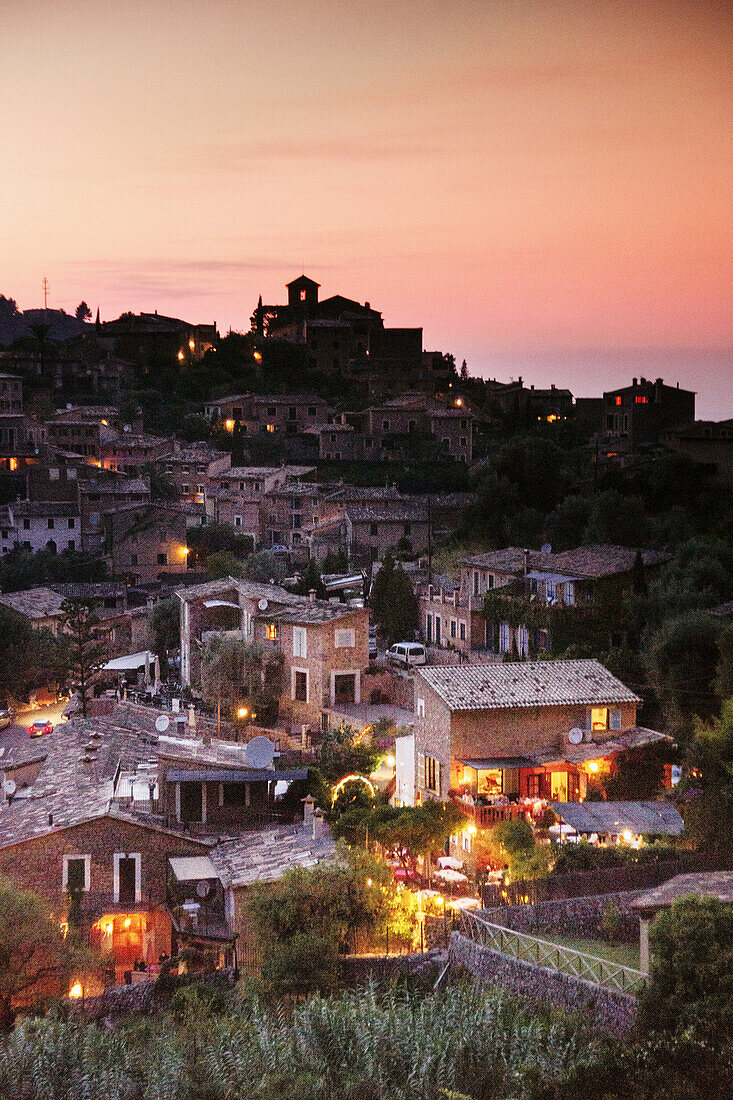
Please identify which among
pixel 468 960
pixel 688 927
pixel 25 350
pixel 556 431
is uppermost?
pixel 25 350

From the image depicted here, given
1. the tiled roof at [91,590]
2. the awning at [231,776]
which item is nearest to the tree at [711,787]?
the awning at [231,776]

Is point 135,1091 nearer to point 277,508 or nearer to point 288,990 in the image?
point 288,990

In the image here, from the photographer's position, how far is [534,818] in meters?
19.5

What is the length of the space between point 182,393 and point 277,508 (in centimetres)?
1749

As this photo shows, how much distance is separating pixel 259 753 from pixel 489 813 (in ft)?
12.6

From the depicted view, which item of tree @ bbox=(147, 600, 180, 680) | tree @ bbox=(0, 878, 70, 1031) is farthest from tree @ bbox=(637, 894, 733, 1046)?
tree @ bbox=(147, 600, 180, 680)

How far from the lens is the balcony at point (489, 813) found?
63.4 feet

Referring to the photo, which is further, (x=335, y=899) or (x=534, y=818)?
(x=534, y=818)

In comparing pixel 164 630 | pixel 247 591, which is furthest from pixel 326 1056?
pixel 164 630

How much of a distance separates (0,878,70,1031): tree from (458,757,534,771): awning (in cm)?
689

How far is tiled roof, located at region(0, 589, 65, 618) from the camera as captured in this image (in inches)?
1531

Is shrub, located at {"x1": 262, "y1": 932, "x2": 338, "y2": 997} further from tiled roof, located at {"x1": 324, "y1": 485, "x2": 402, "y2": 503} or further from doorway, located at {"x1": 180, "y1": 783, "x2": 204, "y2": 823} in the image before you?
tiled roof, located at {"x1": 324, "y1": 485, "x2": 402, "y2": 503}

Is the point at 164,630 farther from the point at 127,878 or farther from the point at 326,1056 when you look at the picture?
the point at 326,1056

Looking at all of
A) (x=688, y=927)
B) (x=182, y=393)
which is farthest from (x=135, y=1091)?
(x=182, y=393)
